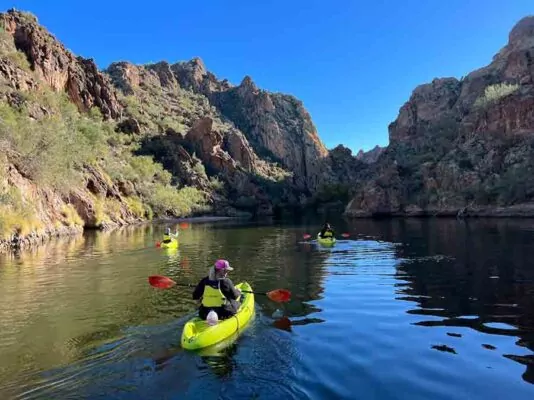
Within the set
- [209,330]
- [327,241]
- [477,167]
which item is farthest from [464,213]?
[209,330]

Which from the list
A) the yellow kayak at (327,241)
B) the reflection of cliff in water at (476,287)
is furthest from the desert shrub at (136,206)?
the reflection of cliff in water at (476,287)

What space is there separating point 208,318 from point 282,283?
28.1 feet

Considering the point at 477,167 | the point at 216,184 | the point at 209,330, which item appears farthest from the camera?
the point at 216,184

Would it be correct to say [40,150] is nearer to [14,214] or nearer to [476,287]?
[14,214]

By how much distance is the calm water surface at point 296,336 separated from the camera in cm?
827

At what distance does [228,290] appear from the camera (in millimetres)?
11898

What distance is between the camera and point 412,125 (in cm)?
15688

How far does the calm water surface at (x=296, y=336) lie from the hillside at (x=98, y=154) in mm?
23888

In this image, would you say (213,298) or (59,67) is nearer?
(213,298)

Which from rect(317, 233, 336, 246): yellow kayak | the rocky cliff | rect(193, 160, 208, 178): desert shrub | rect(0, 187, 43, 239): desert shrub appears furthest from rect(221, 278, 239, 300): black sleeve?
rect(193, 160, 208, 178): desert shrub

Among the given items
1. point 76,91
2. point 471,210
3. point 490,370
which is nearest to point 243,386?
point 490,370

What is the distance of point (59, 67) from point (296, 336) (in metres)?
113

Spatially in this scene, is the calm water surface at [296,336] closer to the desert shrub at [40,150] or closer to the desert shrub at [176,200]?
the desert shrub at [40,150]

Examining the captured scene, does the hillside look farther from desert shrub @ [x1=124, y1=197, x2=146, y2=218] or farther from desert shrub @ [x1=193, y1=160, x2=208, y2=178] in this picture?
desert shrub @ [x1=193, y1=160, x2=208, y2=178]
